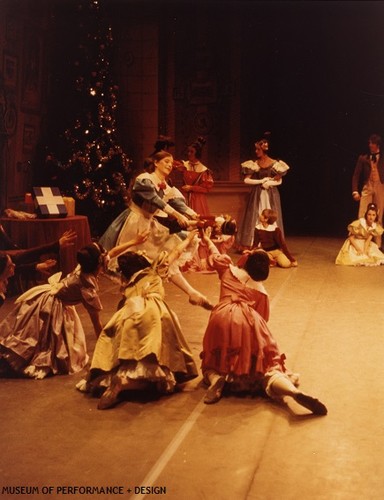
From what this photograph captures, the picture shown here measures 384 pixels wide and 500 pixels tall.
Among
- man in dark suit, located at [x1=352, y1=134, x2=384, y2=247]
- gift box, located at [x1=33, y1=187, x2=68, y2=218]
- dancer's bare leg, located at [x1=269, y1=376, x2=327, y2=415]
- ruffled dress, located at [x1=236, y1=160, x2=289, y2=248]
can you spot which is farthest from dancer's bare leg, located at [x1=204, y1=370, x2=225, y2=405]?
man in dark suit, located at [x1=352, y1=134, x2=384, y2=247]

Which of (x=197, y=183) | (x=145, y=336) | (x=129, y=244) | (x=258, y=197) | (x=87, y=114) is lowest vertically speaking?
(x=145, y=336)

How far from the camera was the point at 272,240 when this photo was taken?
8.90 meters

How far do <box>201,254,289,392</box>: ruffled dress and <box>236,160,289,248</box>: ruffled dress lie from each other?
562 cm

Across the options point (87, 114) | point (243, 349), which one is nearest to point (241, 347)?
point (243, 349)

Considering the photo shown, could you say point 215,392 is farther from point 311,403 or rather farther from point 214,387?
point 311,403

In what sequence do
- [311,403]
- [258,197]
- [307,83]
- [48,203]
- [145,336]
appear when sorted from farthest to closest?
[307,83] → [258,197] → [48,203] → [145,336] → [311,403]

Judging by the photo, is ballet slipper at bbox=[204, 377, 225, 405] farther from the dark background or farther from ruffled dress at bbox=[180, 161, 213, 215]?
the dark background

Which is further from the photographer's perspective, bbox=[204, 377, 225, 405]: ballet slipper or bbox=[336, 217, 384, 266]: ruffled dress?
bbox=[336, 217, 384, 266]: ruffled dress

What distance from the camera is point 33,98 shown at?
891 cm

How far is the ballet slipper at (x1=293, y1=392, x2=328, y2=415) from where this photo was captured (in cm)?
368

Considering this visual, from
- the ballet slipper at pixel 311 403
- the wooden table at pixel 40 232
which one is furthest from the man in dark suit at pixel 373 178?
the ballet slipper at pixel 311 403

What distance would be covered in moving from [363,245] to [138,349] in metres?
5.83

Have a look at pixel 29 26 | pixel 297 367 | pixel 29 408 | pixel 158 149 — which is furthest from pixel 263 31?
pixel 29 408

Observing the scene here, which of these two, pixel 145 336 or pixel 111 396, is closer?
pixel 111 396
